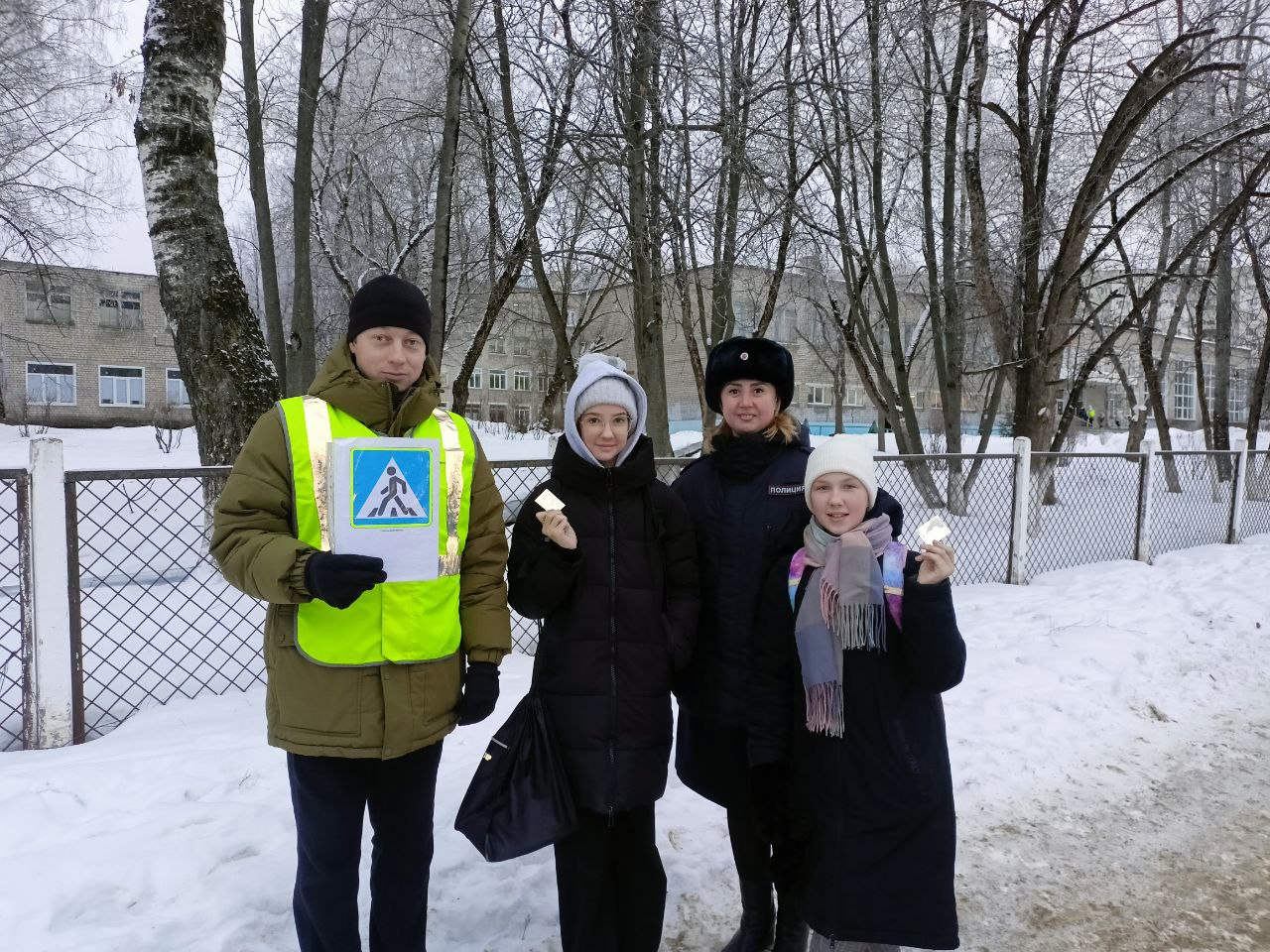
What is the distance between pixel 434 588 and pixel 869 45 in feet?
32.4

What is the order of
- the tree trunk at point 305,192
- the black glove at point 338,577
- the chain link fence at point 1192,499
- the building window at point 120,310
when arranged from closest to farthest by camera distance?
the black glove at point 338,577 < the chain link fence at point 1192,499 < the tree trunk at point 305,192 < the building window at point 120,310

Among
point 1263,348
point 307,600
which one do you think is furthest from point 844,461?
point 1263,348

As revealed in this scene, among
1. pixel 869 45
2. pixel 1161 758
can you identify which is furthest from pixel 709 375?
pixel 869 45

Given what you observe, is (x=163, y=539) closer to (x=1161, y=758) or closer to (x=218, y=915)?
(x=218, y=915)

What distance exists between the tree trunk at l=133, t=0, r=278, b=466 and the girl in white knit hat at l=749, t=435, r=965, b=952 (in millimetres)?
4232

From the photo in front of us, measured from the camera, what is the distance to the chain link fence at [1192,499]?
27.7ft

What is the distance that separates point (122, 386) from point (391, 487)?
4300cm

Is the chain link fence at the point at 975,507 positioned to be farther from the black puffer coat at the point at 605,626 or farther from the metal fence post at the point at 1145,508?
the black puffer coat at the point at 605,626

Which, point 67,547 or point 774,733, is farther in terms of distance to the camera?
point 67,547

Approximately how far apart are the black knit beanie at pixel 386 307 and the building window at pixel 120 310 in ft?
139

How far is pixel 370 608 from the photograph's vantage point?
5.79ft

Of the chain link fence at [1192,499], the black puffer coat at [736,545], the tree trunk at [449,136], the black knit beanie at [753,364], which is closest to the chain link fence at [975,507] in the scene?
the chain link fence at [1192,499]

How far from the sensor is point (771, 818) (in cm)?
207

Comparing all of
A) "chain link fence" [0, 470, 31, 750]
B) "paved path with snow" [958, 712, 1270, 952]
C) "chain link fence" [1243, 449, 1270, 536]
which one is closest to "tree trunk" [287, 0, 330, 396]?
"chain link fence" [0, 470, 31, 750]
